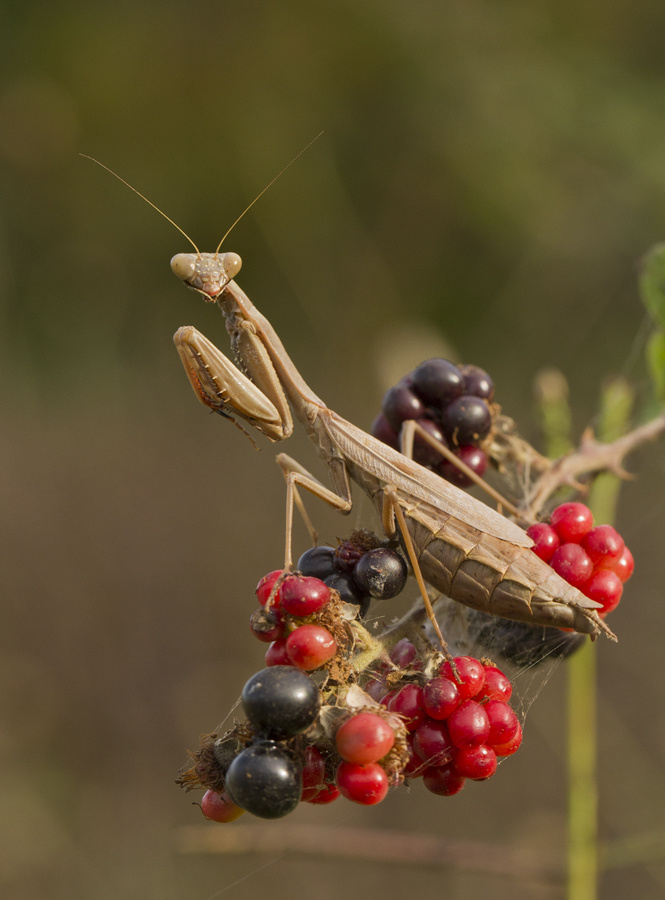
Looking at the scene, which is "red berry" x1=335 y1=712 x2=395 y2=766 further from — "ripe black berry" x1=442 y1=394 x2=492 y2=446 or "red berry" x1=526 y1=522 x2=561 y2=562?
"ripe black berry" x1=442 y1=394 x2=492 y2=446

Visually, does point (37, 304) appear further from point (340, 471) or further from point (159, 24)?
point (340, 471)

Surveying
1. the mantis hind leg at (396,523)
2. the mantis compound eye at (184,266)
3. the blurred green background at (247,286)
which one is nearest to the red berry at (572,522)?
the mantis hind leg at (396,523)

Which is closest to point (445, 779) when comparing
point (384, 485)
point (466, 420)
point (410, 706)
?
point (410, 706)

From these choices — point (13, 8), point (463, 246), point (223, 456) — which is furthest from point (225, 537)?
point (13, 8)

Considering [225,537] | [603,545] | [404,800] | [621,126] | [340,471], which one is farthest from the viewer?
[225,537]

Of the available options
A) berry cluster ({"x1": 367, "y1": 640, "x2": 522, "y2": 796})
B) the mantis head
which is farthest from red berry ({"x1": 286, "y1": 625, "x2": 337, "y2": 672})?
the mantis head

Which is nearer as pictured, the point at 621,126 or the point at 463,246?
the point at 621,126

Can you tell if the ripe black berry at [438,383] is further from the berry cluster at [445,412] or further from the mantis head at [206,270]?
the mantis head at [206,270]

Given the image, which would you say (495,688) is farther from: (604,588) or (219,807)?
(219,807)
